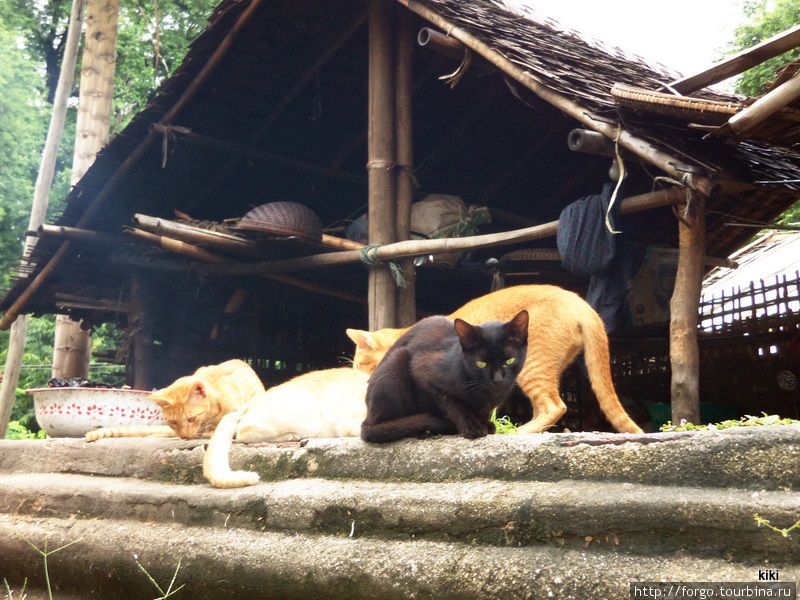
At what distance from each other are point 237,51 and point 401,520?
5049 millimetres

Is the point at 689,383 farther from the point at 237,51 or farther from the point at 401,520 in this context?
the point at 237,51

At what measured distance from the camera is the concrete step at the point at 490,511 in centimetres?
209

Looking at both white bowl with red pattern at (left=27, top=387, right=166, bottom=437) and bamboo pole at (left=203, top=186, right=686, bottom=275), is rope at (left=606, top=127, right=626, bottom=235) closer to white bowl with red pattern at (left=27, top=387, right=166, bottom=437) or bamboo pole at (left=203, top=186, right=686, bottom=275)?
bamboo pole at (left=203, top=186, right=686, bottom=275)

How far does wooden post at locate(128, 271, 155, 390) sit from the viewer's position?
25.7 feet

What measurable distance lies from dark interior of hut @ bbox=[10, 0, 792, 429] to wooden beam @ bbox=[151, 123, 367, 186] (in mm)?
23

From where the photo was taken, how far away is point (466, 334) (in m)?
3.01

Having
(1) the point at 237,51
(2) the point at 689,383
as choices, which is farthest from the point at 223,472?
(1) the point at 237,51

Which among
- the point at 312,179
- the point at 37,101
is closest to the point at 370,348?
the point at 312,179

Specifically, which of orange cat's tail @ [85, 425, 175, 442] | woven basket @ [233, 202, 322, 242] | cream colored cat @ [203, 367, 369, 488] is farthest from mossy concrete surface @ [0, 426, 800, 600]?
woven basket @ [233, 202, 322, 242]

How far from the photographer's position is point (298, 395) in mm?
4172

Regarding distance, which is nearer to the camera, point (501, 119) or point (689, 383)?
point (689, 383)

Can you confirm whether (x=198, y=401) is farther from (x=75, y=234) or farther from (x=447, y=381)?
(x=75, y=234)

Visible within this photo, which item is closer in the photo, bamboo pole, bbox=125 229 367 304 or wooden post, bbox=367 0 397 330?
wooden post, bbox=367 0 397 330

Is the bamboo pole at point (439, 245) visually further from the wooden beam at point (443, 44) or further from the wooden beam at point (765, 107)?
the wooden beam at point (443, 44)
